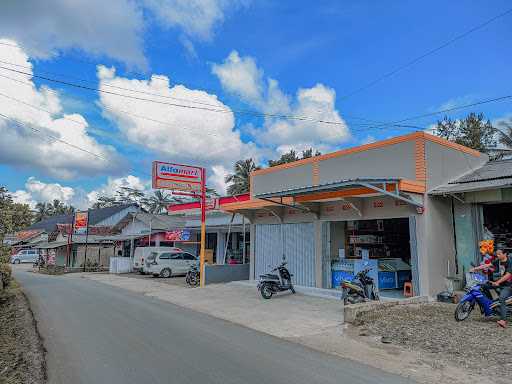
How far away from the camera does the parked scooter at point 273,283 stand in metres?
13.2

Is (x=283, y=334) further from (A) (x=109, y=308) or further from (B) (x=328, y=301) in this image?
(A) (x=109, y=308)

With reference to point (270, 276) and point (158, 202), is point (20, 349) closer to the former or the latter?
point (270, 276)

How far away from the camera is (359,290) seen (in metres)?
10.9

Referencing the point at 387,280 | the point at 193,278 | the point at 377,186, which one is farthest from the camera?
the point at 193,278

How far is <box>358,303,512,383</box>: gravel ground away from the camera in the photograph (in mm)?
6070

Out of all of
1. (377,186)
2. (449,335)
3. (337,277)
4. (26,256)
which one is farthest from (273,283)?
(26,256)

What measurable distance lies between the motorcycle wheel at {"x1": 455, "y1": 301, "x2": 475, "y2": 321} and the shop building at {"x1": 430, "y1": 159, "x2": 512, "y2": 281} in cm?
344

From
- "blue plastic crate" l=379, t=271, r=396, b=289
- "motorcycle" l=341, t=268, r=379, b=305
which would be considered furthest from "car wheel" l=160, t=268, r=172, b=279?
"motorcycle" l=341, t=268, r=379, b=305

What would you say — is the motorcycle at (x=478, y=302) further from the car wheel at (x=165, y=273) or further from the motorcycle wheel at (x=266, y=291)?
the car wheel at (x=165, y=273)

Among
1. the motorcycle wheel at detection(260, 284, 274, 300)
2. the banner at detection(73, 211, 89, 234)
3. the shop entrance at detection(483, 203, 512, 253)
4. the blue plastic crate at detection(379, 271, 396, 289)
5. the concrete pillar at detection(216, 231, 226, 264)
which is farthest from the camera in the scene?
the banner at detection(73, 211, 89, 234)

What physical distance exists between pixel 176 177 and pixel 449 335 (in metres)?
13.0

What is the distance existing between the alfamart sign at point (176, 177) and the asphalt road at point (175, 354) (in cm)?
779

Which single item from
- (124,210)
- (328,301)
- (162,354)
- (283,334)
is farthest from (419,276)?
(124,210)

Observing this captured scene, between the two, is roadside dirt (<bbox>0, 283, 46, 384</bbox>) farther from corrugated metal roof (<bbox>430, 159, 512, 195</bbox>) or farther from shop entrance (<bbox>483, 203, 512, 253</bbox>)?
shop entrance (<bbox>483, 203, 512, 253</bbox>)
